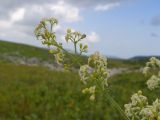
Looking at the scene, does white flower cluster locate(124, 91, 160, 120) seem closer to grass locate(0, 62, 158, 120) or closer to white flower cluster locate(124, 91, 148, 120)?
white flower cluster locate(124, 91, 148, 120)

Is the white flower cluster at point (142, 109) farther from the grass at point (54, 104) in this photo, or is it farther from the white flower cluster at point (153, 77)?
the grass at point (54, 104)

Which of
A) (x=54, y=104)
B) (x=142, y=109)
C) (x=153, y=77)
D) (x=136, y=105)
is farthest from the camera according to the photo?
(x=54, y=104)

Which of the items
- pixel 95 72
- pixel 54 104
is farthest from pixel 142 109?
pixel 54 104

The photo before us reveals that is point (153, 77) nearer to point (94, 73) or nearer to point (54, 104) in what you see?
point (94, 73)

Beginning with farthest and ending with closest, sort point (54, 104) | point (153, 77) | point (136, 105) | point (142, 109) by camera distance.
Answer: point (54, 104) < point (153, 77) < point (136, 105) < point (142, 109)

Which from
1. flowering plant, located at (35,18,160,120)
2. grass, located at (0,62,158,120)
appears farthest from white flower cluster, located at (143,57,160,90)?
grass, located at (0,62,158,120)

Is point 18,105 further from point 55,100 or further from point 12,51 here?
point 12,51
